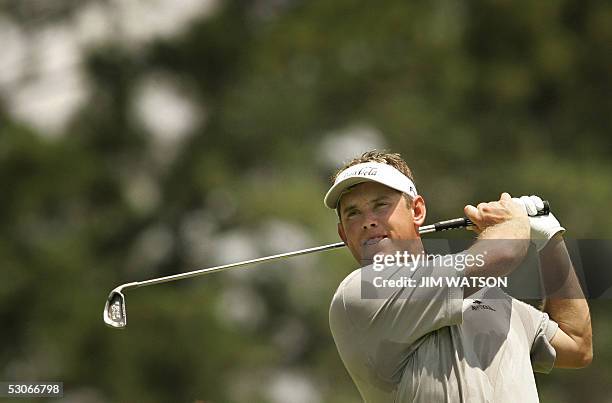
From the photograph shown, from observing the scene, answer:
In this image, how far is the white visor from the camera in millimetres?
2678

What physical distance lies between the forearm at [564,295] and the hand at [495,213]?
258 millimetres

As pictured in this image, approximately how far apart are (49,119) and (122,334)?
2.13m

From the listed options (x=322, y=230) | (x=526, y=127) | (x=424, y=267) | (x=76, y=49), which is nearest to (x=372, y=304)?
(x=424, y=267)

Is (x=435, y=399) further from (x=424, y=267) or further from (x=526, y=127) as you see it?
(x=526, y=127)

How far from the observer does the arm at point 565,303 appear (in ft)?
9.20

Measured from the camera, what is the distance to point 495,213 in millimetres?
2559

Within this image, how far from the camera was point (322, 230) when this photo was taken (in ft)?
28.6

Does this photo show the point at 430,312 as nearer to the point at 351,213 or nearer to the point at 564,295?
the point at 351,213

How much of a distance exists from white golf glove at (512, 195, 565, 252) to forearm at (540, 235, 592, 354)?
5cm

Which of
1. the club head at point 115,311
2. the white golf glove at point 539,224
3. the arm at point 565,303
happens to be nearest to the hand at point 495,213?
the white golf glove at point 539,224

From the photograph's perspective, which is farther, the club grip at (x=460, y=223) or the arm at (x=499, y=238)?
the club grip at (x=460, y=223)

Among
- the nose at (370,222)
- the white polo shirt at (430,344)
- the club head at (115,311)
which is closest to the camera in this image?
the white polo shirt at (430,344)

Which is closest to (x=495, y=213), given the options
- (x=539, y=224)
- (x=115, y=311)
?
(x=539, y=224)

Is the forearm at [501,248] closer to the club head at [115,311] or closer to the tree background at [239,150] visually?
the club head at [115,311]
